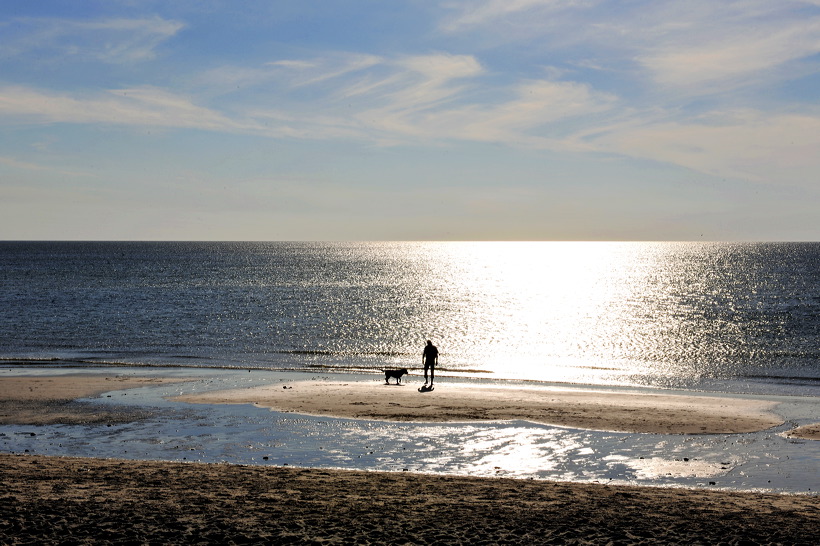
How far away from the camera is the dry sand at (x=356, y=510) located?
40.8 ft

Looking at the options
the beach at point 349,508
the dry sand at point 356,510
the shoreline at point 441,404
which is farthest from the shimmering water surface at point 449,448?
the dry sand at point 356,510

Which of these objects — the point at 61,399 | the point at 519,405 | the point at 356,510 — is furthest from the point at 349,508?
the point at 61,399

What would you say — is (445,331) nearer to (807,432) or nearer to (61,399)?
(61,399)

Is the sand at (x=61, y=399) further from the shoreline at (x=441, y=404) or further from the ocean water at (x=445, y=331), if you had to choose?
the ocean water at (x=445, y=331)

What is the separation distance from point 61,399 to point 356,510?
20357mm

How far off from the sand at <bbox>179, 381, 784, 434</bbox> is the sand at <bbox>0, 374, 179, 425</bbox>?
411 centimetres

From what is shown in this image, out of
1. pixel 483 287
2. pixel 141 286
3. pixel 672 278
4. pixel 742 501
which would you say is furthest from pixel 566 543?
pixel 672 278

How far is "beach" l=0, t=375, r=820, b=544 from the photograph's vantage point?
1248 centimetres

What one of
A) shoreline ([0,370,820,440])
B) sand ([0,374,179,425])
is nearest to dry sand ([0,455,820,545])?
sand ([0,374,179,425])

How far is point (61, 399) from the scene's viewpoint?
2917 centimetres

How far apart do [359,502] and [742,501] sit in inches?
333

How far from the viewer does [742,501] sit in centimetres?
1534

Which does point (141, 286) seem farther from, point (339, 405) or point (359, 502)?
point (359, 502)

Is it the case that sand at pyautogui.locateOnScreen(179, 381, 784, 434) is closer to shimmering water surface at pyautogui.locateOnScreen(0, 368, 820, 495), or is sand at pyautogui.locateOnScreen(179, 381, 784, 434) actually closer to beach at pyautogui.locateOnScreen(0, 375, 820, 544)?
shimmering water surface at pyautogui.locateOnScreen(0, 368, 820, 495)
